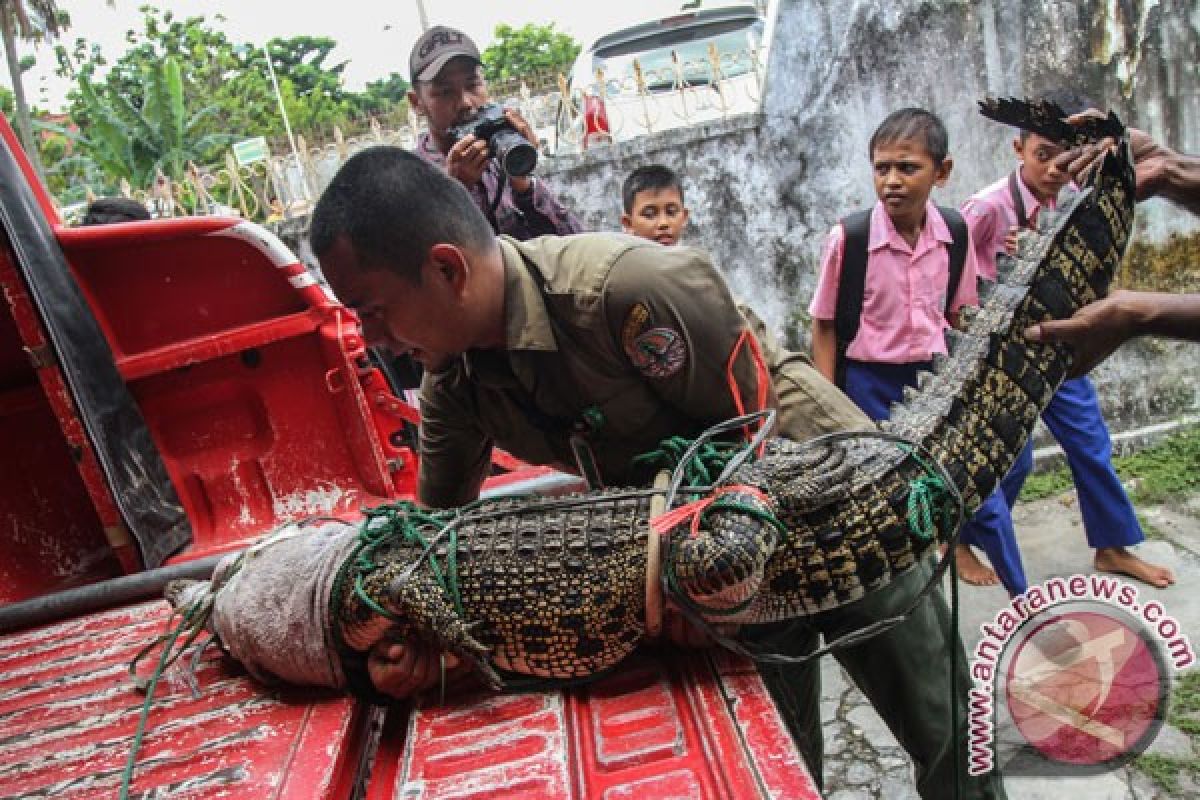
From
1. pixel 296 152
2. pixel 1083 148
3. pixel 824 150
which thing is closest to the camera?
pixel 1083 148

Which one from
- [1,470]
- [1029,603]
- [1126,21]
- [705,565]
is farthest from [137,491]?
[1126,21]

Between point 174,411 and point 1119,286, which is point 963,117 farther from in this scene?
point 174,411

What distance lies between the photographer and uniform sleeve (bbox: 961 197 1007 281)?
3.09 metres

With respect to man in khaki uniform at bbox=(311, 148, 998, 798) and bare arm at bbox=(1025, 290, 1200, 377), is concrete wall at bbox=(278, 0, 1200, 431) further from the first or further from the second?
man in khaki uniform at bbox=(311, 148, 998, 798)

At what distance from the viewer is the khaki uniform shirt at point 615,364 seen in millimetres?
1421

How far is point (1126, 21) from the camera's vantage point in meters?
3.86

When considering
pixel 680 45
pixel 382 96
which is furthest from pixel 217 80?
pixel 680 45

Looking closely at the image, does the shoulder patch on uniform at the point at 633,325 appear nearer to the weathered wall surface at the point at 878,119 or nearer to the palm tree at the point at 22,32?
the weathered wall surface at the point at 878,119

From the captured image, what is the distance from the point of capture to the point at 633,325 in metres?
1.41

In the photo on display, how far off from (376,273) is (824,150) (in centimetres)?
343

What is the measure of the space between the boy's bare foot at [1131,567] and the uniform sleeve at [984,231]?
1130mm

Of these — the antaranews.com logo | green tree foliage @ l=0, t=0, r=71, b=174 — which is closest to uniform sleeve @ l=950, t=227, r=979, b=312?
the antaranews.com logo

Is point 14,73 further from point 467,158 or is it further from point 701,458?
point 701,458

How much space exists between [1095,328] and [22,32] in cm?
1578
